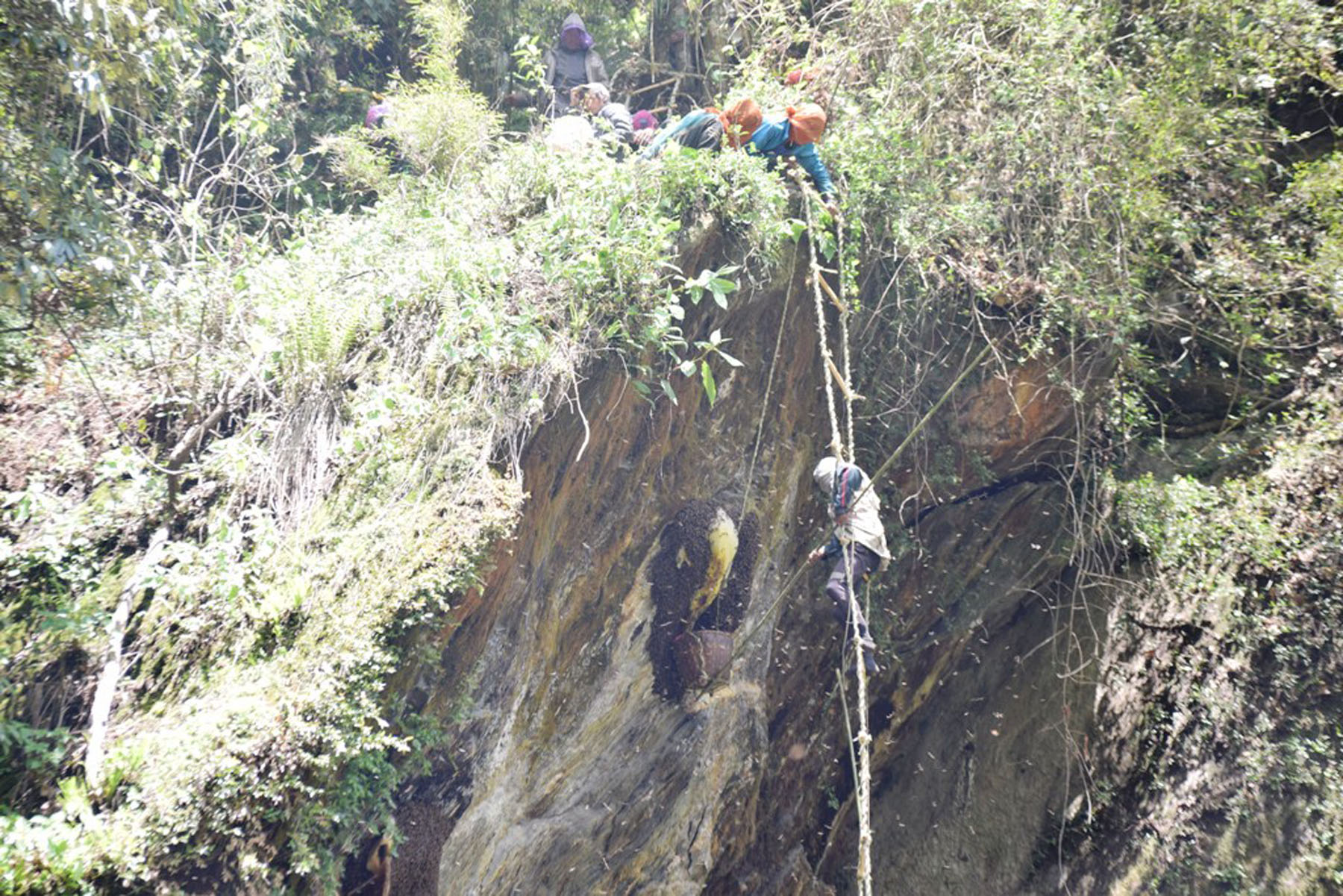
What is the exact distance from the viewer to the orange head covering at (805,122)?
5691mm

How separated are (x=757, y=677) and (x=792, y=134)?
4.05 metres

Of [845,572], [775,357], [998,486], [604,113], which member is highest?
[604,113]

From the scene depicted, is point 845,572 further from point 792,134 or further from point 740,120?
point 740,120

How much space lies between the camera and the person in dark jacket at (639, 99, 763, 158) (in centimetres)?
562

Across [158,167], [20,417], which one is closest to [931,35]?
[158,167]

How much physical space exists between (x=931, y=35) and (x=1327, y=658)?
4.88m

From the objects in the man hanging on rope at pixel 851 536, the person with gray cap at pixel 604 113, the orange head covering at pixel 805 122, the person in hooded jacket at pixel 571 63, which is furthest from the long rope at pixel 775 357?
the person in hooded jacket at pixel 571 63

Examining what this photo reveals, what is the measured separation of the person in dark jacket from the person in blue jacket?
0.09 meters

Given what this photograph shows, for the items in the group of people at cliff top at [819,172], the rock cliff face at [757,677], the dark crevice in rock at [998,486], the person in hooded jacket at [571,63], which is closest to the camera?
the rock cliff face at [757,677]

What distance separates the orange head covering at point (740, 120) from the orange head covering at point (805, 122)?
0.72 ft

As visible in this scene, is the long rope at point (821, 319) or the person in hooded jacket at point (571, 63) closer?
the long rope at point (821, 319)

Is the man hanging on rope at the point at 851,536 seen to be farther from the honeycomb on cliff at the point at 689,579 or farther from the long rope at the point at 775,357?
the honeycomb on cliff at the point at 689,579

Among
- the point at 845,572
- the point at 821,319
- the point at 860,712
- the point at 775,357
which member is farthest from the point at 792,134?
the point at 860,712

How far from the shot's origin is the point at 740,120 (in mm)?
5656
